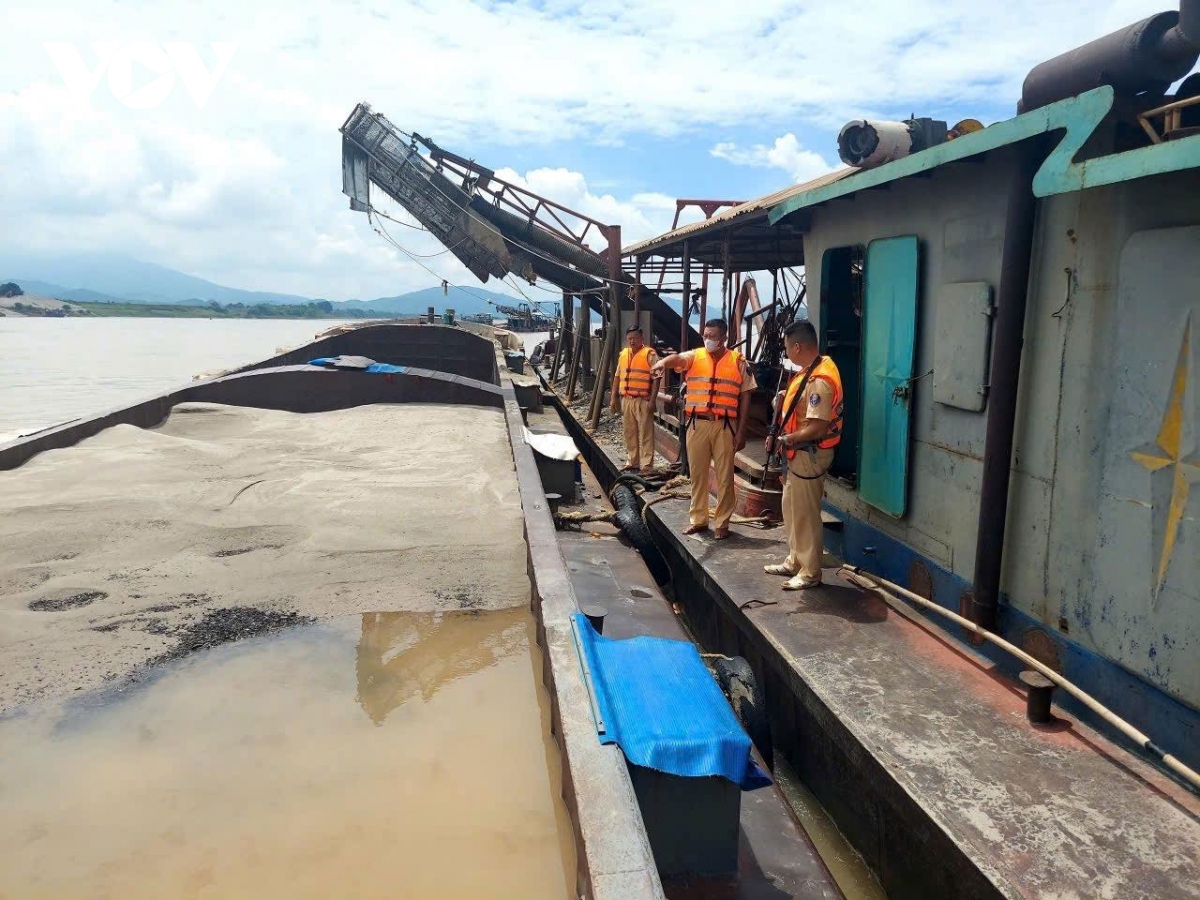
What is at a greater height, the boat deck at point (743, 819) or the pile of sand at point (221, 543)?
the pile of sand at point (221, 543)

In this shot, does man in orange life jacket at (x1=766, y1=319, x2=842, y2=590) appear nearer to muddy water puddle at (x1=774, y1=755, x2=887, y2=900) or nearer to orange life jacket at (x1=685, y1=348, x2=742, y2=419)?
orange life jacket at (x1=685, y1=348, x2=742, y2=419)

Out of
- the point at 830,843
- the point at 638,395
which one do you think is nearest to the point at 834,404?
the point at 830,843

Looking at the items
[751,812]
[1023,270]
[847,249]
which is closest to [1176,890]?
[751,812]

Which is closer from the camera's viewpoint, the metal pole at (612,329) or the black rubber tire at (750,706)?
the black rubber tire at (750,706)

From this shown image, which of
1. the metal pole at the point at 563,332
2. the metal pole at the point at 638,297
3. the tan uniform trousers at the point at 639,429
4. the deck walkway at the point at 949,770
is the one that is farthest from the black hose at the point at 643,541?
the metal pole at the point at 563,332

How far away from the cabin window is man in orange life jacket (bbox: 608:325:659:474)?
224 cm

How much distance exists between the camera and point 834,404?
15.2 ft

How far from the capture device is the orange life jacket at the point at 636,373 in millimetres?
8328

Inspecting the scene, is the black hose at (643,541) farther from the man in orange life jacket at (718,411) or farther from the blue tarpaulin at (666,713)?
the blue tarpaulin at (666,713)

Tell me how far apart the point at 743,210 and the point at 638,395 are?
2193 millimetres

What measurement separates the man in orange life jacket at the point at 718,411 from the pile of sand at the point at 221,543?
147cm

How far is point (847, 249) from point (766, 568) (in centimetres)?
240

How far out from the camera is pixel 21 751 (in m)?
2.86

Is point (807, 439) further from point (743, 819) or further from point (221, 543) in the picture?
point (221, 543)
